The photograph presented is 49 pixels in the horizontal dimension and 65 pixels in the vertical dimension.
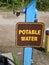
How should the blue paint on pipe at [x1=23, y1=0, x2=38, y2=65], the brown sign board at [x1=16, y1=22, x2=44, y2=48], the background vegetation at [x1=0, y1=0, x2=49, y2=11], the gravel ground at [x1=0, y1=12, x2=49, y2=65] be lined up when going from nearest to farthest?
the brown sign board at [x1=16, y1=22, x2=44, y2=48]
the blue paint on pipe at [x1=23, y1=0, x2=38, y2=65]
the gravel ground at [x1=0, y1=12, x2=49, y2=65]
the background vegetation at [x1=0, y1=0, x2=49, y2=11]

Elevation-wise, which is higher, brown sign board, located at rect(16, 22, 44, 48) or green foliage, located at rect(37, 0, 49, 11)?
brown sign board, located at rect(16, 22, 44, 48)

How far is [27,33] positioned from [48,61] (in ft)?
12.7

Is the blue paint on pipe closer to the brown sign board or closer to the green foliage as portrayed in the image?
the brown sign board

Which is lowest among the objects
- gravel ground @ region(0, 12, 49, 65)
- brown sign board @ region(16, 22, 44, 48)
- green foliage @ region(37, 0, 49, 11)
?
gravel ground @ region(0, 12, 49, 65)

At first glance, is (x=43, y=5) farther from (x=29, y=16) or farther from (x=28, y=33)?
(x=28, y=33)

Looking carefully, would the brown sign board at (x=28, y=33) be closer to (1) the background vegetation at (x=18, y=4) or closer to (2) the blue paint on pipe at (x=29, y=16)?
(2) the blue paint on pipe at (x=29, y=16)

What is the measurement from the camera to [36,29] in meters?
5.49

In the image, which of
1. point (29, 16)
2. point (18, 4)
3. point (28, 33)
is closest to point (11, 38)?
point (18, 4)

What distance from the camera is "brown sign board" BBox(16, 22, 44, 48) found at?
5469 mm

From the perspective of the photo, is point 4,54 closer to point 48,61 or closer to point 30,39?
point 48,61

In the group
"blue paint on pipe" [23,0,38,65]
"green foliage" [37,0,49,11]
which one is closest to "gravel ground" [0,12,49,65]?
"green foliage" [37,0,49,11]

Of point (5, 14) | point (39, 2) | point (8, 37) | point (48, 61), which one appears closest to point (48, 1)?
point (39, 2)

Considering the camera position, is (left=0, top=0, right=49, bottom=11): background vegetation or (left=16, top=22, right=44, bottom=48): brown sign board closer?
(left=16, top=22, right=44, bottom=48): brown sign board

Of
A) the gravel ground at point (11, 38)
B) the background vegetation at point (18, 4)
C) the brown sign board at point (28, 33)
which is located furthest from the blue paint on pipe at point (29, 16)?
the background vegetation at point (18, 4)
